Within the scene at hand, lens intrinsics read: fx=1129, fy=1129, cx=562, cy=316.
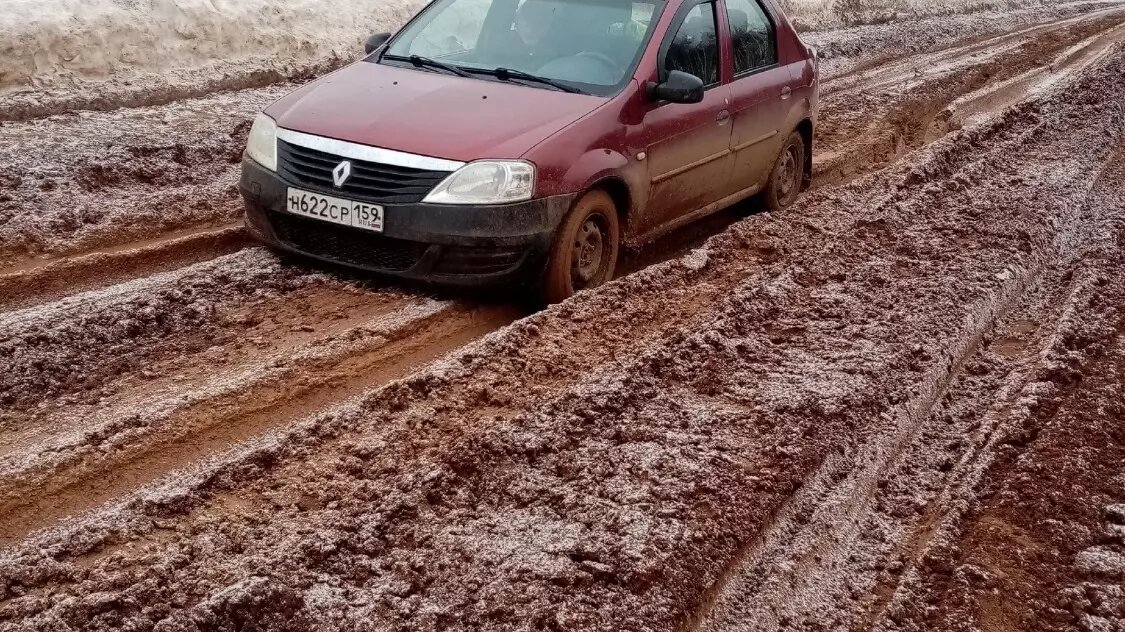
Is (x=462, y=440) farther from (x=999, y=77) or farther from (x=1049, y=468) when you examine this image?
(x=999, y=77)

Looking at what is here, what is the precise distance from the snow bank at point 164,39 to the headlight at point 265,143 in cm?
469

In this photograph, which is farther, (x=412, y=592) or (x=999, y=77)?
(x=999, y=77)

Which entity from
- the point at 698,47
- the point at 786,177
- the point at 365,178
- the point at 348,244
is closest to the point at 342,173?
the point at 365,178

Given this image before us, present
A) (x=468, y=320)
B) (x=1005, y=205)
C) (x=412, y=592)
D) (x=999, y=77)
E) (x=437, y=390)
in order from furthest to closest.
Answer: (x=999, y=77) < (x=1005, y=205) < (x=468, y=320) < (x=437, y=390) < (x=412, y=592)

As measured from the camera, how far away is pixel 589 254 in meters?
6.08

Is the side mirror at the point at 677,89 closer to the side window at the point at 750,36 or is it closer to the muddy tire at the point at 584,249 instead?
the muddy tire at the point at 584,249

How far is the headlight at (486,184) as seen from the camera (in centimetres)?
549

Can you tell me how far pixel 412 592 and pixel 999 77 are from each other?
12.6 metres

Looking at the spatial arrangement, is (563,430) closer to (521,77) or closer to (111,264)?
(521,77)

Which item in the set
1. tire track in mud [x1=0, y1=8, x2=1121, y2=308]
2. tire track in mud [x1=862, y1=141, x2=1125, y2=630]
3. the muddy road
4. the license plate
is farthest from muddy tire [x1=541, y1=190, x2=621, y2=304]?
tire track in mud [x1=862, y1=141, x2=1125, y2=630]

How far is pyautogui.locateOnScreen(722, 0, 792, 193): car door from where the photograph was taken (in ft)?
23.7

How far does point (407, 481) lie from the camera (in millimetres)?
4012

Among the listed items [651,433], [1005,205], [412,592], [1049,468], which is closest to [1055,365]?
[1049,468]

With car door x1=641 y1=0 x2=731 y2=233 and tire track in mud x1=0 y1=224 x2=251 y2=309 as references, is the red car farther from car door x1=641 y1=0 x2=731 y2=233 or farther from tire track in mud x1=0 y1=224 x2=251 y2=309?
tire track in mud x1=0 y1=224 x2=251 y2=309
